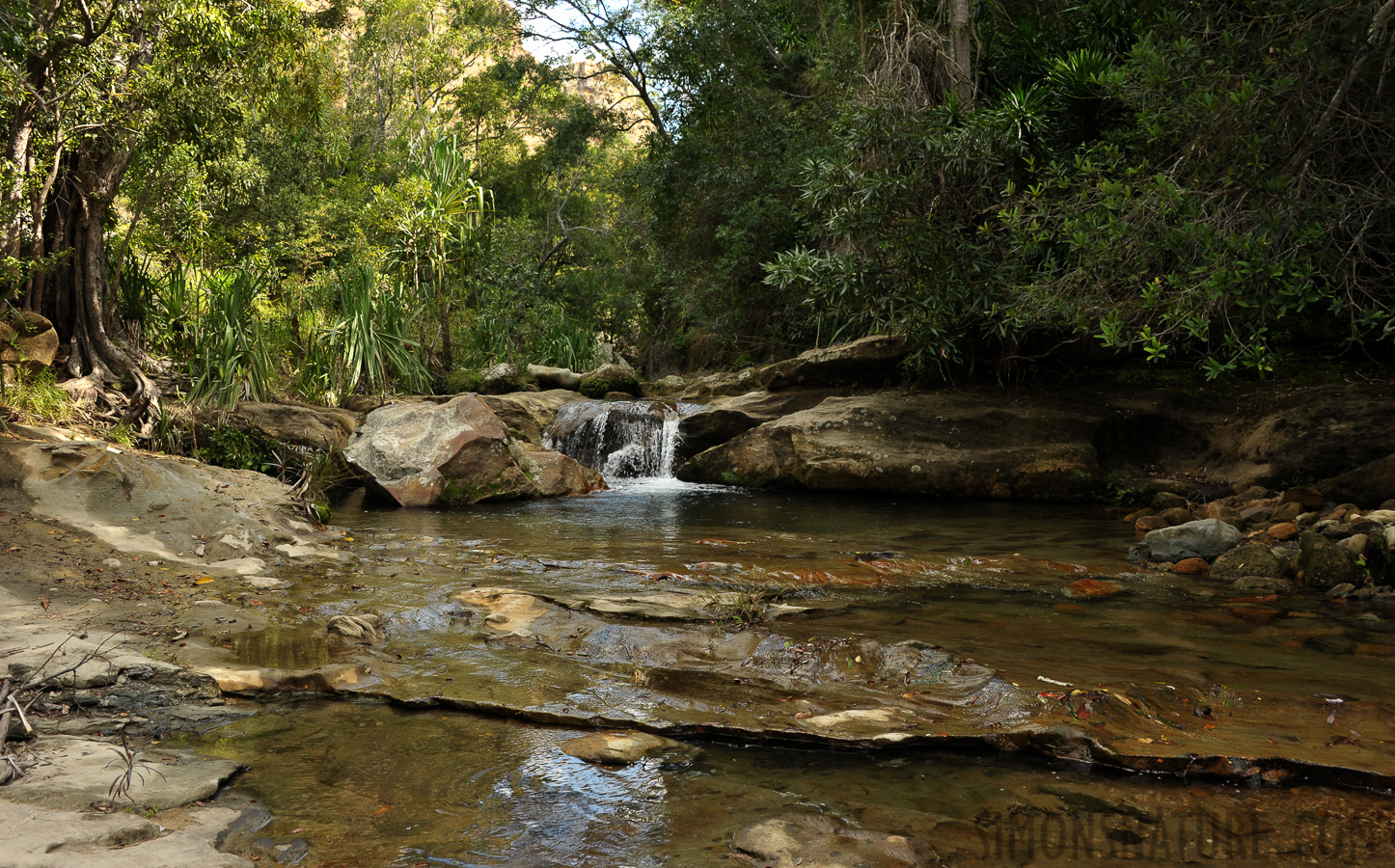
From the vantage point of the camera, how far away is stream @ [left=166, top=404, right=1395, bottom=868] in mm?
2322

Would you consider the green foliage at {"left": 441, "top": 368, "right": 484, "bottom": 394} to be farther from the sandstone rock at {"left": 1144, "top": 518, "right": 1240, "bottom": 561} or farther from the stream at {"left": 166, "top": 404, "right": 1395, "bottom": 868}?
the sandstone rock at {"left": 1144, "top": 518, "right": 1240, "bottom": 561}

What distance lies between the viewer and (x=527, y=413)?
41.4ft

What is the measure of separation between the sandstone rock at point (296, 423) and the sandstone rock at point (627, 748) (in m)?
7.59

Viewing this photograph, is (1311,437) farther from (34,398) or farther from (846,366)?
(34,398)

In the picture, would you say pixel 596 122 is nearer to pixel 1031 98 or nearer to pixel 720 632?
pixel 1031 98

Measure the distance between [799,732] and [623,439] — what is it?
9.56m

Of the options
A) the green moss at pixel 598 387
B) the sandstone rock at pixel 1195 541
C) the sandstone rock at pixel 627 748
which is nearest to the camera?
the sandstone rock at pixel 627 748

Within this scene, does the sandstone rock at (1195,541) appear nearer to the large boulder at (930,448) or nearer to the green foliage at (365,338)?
the large boulder at (930,448)

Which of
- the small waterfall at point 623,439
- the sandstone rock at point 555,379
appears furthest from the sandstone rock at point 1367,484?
the sandstone rock at point 555,379

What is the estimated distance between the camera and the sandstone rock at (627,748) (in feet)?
9.26

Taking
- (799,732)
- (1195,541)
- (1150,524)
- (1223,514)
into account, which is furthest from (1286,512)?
(799,732)

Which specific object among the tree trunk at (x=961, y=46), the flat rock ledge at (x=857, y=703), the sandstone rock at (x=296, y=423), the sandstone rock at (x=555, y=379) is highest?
the tree trunk at (x=961, y=46)

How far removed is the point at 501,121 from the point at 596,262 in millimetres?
6123

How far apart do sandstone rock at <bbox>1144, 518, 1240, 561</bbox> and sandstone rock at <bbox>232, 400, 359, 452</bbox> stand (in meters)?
8.20
